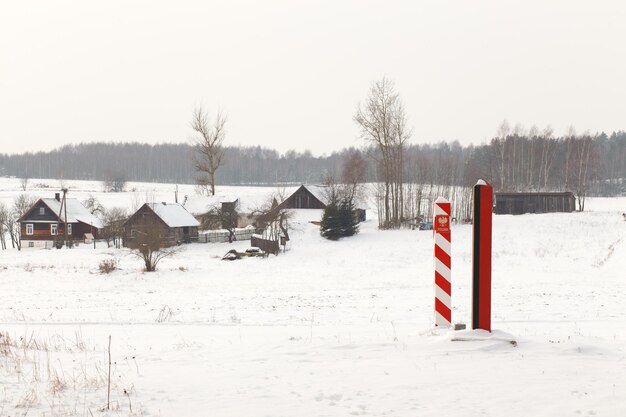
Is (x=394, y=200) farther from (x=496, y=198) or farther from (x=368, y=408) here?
(x=368, y=408)

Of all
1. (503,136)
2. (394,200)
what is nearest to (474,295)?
(394,200)

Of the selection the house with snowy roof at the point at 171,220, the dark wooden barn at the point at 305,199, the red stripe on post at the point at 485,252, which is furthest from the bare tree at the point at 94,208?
the red stripe on post at the point at 485,252

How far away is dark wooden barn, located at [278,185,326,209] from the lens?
70688 millimetres

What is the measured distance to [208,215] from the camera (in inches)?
2419

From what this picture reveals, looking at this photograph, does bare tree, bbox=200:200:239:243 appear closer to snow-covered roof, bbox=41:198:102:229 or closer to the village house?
the village house

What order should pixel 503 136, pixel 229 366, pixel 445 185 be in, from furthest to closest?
1. pixel 503 136
2. pixel 445 185
3. pixel 229 366

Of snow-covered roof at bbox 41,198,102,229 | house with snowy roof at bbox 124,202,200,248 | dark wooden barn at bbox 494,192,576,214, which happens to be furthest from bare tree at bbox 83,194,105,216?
dark wooden barn at bbox 494,192,576,214

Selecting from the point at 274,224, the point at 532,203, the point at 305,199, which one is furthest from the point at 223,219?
the point at 532,203

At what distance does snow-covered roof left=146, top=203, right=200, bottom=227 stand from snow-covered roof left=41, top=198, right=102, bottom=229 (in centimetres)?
1199

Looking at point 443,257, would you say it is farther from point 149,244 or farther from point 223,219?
point 223,219

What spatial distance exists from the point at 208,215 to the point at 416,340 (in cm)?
5598

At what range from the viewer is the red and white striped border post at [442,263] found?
303 inches

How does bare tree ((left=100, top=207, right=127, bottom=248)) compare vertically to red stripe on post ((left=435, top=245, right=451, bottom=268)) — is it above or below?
below

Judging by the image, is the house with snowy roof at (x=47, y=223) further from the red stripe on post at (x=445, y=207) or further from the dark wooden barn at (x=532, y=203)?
the red stripe on post at (x=445, y=207)
